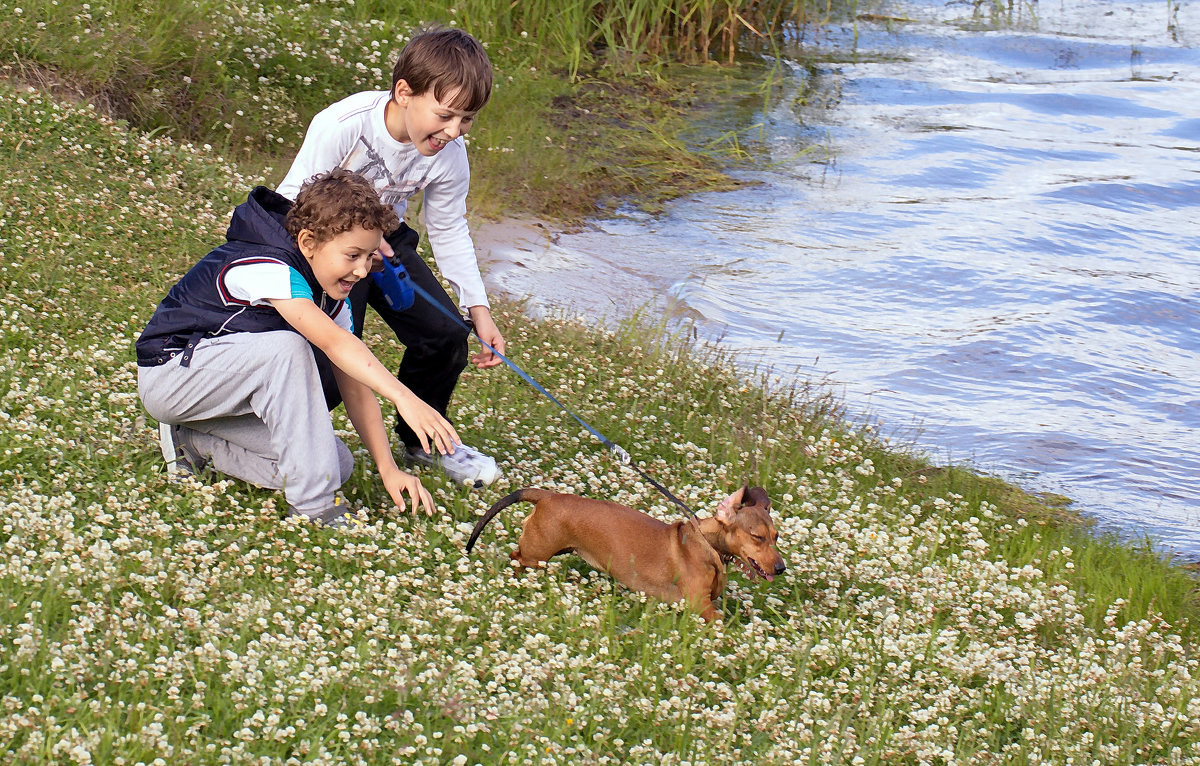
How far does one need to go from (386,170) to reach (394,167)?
37 mm

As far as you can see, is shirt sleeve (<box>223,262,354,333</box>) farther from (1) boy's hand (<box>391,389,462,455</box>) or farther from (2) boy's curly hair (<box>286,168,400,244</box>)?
(1) boy's hand (<box>391,389,462,455</box>)

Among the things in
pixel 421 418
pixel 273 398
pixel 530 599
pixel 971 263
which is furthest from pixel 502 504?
pixel 971 263

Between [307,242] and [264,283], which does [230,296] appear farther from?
[307,242]

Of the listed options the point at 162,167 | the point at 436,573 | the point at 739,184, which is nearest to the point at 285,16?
the point at 162,167

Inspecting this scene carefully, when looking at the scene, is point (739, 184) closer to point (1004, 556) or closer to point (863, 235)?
point (863, 235)

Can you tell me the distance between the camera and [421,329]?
Answer: 5.65 metres

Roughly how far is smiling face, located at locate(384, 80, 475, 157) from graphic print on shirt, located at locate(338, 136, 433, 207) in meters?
0.16

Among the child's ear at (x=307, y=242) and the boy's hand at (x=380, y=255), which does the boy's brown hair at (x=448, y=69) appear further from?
the child's ear at (x=307, y=242)

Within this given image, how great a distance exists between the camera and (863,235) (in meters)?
11.9

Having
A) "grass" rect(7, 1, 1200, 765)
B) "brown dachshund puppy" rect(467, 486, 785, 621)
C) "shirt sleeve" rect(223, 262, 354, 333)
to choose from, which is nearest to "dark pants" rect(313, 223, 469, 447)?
"grass" rect(7, 1, 1200, 765)

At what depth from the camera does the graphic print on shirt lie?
17.7 ft

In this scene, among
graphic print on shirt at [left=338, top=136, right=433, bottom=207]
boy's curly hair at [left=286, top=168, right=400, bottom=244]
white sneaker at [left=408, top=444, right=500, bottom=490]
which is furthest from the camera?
white sneaker at [left=408, top=444, right=500, bottom=490]

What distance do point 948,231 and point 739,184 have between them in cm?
216

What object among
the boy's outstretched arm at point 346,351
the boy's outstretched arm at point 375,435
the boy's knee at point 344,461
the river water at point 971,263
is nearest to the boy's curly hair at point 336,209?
the boy's outstretched arm at point 346,351
